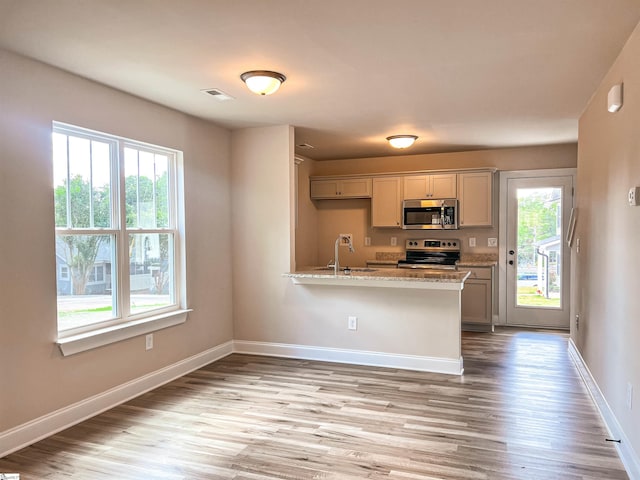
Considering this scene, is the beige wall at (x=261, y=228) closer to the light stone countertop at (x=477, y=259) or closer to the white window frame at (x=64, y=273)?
the white window frame at (x=64, y=273)

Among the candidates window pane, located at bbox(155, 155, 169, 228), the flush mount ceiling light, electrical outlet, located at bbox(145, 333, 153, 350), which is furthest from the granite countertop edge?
the flush mount ceiling light

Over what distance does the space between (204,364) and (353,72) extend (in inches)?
122

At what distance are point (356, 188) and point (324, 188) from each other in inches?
18.9

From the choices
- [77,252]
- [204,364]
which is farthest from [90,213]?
[204,364]

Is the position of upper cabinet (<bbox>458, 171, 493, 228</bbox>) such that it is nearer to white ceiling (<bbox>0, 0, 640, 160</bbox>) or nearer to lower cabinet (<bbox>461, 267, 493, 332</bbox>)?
lower cabinet (<bbox>461, 267, 493, 332</bbox>)

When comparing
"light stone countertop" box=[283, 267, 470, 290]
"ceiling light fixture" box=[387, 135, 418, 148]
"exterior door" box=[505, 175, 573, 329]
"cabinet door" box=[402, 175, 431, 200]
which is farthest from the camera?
"cabinet door" box=[402, 175, 431, 200]

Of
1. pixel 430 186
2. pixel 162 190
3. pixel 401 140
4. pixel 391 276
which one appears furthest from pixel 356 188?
pixel 162 190

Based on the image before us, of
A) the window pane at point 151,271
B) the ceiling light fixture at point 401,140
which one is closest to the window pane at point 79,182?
the window pane at point 151,271

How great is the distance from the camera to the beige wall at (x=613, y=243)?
248 centimetres

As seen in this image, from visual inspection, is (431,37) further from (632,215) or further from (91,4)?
(91,4)

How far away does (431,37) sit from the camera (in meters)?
2.57

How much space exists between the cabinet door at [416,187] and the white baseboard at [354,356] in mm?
2549

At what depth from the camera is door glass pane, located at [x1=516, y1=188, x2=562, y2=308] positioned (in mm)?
6078

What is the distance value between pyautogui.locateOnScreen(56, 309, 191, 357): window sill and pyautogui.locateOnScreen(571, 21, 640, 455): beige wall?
11.1 feet
